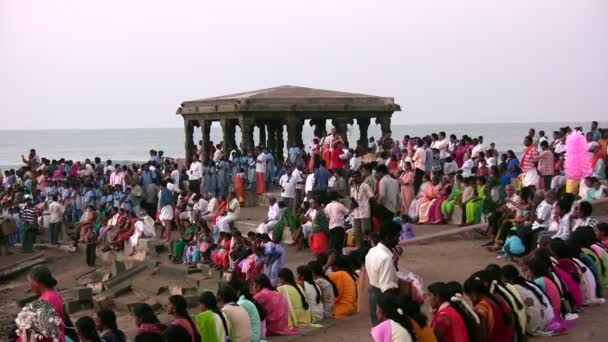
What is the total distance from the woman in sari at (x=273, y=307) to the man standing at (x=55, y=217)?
13905 millimetres

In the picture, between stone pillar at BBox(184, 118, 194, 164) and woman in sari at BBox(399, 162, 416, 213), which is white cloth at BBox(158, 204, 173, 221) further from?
stone pillar at BBox(184, 118, 194, 164)

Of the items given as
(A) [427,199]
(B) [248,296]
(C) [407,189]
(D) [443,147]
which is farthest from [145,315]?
(D) [443,147]

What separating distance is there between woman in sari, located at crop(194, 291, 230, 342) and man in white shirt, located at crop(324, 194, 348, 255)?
557 centimetres

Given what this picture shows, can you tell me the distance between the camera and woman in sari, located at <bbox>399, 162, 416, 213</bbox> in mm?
17797

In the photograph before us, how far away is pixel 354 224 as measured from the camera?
45.3ft

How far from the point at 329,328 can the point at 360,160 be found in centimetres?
1018

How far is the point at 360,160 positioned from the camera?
19.8 metres

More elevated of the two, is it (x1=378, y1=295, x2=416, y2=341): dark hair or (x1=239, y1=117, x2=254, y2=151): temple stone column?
(x1=239, y1=117, x2=254, y2=151): temple stone column

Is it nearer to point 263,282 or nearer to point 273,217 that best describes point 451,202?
point 273,217

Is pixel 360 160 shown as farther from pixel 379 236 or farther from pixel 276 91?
pixel 379 236

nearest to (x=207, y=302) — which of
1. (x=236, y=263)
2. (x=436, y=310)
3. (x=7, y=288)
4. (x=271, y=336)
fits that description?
(x=271, y=336)

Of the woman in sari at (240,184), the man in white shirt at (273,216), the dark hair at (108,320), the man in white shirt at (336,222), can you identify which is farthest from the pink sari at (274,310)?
the woman in sari at (240,184)

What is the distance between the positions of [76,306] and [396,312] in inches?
458

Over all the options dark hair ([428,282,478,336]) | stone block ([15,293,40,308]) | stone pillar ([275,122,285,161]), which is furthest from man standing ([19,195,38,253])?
dark hair ([428,282,478,336])
